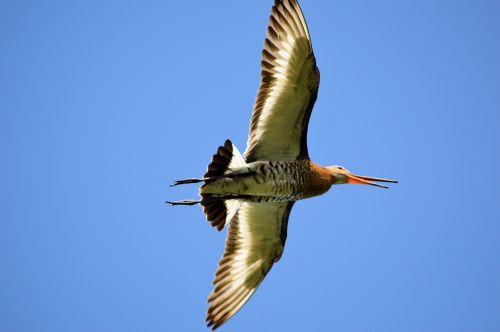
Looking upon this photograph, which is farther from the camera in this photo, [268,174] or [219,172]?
[268,174]

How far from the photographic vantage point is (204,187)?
816 cm

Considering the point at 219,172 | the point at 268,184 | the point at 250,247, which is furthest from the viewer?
the point at 250,247

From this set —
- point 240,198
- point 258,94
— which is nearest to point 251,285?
point 240,198

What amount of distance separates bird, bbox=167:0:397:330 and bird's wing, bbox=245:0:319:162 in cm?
1

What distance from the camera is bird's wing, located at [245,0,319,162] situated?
8.05m

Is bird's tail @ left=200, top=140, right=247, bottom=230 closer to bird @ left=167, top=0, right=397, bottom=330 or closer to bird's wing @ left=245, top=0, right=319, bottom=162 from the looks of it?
bird @ left=167, top=0, right=397, bottom=330

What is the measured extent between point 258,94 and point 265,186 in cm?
115

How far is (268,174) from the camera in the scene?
8352 millimetres

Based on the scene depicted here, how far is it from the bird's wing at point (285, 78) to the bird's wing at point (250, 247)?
996 mm

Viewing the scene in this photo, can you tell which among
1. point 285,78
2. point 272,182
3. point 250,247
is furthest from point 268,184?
point 285,78

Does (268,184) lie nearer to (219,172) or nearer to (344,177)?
(219,172)

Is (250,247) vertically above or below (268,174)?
below

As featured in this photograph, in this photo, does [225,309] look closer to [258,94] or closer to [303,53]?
[258,94]

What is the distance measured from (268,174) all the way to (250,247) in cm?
129
